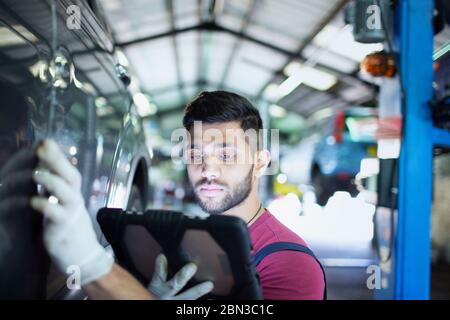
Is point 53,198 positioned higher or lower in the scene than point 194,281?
higher

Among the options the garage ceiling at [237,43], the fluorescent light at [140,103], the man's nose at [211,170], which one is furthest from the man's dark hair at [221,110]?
the garage ceiling at [237,43]

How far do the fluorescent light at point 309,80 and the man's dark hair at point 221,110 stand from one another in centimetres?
518

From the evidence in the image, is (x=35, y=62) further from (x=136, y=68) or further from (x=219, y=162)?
(x=136, y=68)

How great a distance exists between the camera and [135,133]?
2.05m

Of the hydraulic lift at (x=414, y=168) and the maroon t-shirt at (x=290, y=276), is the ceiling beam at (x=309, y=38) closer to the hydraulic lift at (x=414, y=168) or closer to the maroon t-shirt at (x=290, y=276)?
the hydraulic lift at (x=414, y=168)

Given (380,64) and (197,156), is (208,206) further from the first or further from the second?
(380,64)

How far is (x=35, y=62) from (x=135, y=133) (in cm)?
110

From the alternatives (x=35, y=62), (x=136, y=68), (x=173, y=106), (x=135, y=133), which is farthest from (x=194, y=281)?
(x=173, y=106)

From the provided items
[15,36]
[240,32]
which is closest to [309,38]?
[240,32]

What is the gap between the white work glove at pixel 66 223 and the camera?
0.84m

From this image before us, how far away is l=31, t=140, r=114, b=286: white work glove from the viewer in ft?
2.75
